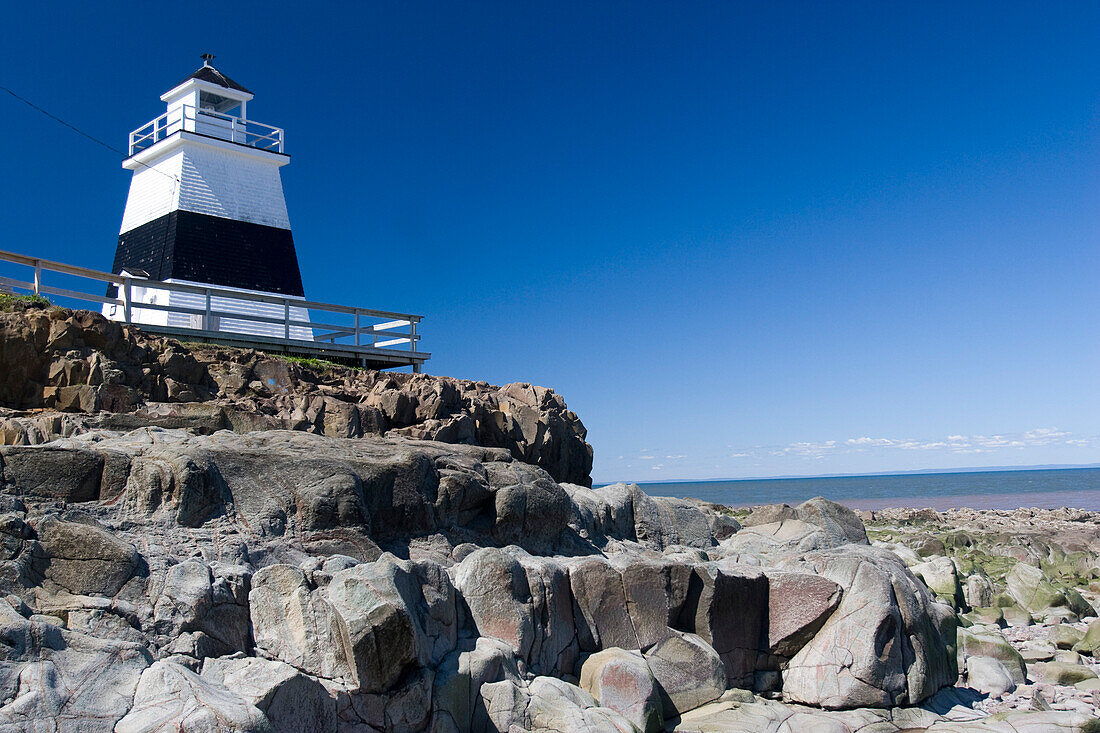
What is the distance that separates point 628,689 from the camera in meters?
9.75

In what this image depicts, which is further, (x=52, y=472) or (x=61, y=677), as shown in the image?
(x=52, y=472)

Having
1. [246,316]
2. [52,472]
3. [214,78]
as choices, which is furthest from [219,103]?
[52,472]

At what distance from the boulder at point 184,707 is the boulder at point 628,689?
414 centimetres

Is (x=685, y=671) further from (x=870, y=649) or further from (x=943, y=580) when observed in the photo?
(x=943, y=580)

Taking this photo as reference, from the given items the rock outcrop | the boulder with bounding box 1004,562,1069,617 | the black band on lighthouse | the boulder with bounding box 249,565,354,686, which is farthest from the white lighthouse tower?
the boulder with bounding box 1004,562,1069,617

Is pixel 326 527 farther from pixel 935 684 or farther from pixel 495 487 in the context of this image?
pixel 935 684

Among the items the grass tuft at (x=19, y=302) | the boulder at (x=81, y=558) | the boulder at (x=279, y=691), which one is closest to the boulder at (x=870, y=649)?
the boulder at (x=279, y=691)

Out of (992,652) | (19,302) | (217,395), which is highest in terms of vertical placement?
(19,302)

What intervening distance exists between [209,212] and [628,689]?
1879 centimetres

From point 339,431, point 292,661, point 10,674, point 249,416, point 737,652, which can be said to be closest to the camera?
point 10,674

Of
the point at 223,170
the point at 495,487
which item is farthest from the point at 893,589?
the point at 223,170

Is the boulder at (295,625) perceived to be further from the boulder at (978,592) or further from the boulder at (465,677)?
the boulder at (978,592)

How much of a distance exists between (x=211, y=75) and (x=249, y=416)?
1684 cm

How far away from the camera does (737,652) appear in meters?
11.2
